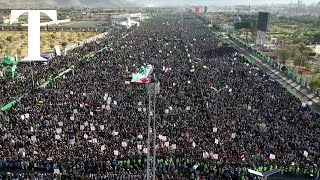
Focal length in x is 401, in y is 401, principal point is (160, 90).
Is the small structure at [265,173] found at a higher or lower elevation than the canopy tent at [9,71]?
lower

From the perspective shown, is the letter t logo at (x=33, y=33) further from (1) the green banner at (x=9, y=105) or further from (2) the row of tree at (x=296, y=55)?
(2) the row of tree at (x=296, y=55)

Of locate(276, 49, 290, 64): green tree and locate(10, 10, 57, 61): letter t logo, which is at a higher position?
locate(10, 10, 57, 61): letter t logo

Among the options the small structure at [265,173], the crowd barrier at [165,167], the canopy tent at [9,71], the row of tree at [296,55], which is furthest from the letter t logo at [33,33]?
the row of tree at [296,55]

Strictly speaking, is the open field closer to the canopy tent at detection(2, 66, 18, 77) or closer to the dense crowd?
the canopy tent at detection(2, 66, 18, 77)

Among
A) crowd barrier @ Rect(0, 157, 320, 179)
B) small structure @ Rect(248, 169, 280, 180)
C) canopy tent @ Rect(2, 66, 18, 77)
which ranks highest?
canopy tent @ Rect(2, 66, 18, 77)

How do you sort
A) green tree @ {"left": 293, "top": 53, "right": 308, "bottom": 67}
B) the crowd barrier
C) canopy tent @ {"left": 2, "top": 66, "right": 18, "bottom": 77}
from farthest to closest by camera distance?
green tree @ {"left": 293, "top": 53, "right": 308, "bottom": 67} < canopy tent @ {"left": 2, "top": 66, "right": 18, "bottom": 77} < the crowd barrier

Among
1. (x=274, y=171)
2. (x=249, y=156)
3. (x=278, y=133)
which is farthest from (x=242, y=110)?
(x=274, y=171)

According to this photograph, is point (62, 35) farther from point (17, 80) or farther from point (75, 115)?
point (75, 115)

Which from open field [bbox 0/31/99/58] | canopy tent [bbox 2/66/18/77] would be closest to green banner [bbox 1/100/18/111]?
canopy tent [bbox 2/66/18/77]

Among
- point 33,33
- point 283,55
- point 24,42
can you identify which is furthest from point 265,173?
point 24,42

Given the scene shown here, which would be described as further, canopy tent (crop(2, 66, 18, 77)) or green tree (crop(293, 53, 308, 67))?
green tree (crop(293, 53, 308, 67))
